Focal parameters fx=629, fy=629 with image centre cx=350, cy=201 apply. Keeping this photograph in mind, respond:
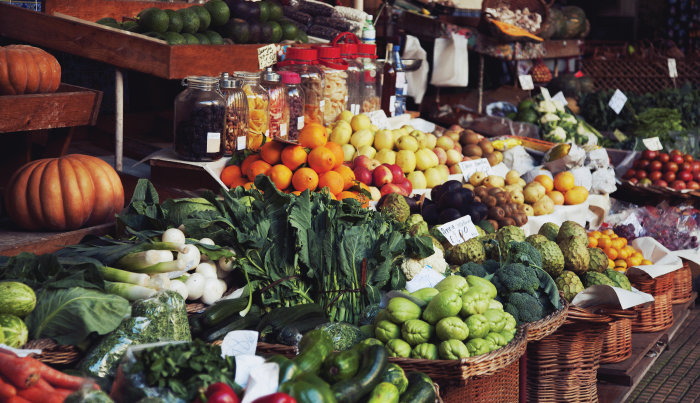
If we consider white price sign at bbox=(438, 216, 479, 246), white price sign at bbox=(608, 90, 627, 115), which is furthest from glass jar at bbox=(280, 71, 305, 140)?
white price sign at bbox=(608, 90, 627, 115)

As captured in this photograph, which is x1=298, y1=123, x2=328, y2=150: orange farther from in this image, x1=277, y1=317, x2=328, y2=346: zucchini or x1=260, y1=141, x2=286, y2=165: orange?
x1=277, y1=317, x2=328, y2=346: zucchini

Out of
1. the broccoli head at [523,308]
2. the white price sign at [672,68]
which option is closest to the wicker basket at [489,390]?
the broccoli head at [523,308]

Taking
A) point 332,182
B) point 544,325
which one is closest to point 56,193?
point 332,182

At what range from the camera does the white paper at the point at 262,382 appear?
4.29ft

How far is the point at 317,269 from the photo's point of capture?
2336 millimetres

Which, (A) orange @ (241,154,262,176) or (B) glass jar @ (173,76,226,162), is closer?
(B) glass jar @ (173,76,226,162)

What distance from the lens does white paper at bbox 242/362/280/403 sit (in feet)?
4.29

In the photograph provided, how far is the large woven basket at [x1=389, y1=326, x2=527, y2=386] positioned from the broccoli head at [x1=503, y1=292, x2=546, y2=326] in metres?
0.35

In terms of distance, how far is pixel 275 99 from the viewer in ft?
11.2

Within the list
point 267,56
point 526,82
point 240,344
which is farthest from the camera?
point 526,82

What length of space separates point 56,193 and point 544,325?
6.26 ft

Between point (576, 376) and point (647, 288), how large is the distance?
0.90m

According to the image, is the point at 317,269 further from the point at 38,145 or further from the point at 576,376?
the point at 38,145

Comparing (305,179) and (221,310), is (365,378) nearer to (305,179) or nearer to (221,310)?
(221,310)
